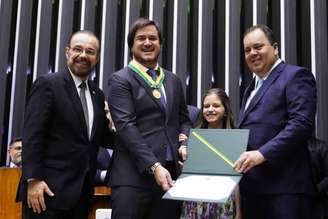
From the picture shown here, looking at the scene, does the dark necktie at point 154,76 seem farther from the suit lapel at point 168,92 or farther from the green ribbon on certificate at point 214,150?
the green ribbon on certificate at point 214,150

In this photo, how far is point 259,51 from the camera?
1.88 meters

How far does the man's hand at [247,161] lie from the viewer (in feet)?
5.41

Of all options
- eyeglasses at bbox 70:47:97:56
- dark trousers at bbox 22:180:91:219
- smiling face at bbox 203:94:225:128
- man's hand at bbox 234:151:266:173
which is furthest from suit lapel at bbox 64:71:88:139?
smiling face at bbox 203:94:225:128

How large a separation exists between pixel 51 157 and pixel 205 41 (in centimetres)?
288

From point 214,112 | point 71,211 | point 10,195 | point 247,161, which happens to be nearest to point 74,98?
point 71,211

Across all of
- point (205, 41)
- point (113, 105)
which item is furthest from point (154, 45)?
point (205, 41)

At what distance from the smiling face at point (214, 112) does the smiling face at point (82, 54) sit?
0.80m

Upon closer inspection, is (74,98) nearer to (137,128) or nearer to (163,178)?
(137,128)

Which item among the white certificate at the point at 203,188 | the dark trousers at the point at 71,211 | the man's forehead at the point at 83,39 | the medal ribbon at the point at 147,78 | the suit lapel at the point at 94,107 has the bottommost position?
the dark trousers at the point at 71,211

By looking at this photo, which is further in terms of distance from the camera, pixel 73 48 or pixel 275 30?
pixel 275 30

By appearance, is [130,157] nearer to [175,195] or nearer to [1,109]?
[175,195]

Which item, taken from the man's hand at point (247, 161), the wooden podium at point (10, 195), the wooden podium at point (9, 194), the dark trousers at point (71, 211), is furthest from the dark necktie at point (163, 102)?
the wooden podium at point (10, 195)

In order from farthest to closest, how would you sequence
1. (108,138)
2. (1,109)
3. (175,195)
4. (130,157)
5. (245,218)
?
(1,109), (108,138), (245,218), (130,157), (175,195)

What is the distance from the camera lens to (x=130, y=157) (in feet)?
5.74
